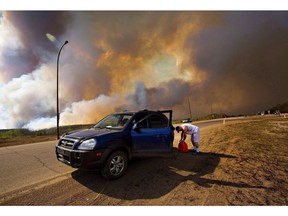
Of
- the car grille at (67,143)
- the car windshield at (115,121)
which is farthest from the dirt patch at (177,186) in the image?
the car windshield at (115,121)

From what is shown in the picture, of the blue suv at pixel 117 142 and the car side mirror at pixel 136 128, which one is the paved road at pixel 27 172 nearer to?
the blue suv at pixel 117 142

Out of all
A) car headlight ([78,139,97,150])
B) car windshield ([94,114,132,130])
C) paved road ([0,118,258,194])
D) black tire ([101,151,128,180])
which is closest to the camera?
car headlight ([78,139,97,150])

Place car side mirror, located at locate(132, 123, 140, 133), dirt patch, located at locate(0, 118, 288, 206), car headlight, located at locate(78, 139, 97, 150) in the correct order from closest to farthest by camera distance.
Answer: dirt patch, located at locate(0, 118, 288, 206) < car headlight, located at locate(78, 139, 97, 150) < car side mirror, located at locate(132, 123, 140, 133)

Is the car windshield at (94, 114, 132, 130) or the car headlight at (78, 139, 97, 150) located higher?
the car windshield at (94, 114, 132, 130)

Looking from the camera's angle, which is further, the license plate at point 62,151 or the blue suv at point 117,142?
the license plate at point 62,151

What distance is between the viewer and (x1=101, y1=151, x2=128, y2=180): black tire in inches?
156

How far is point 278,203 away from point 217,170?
1751 mm

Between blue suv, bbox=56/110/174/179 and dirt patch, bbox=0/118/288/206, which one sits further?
blue suv, bbox=56/110/174/179

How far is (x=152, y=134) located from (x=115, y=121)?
4.32 ft

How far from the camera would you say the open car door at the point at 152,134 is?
15.2ft

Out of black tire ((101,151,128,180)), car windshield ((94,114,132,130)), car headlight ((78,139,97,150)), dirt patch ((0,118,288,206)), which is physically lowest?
dirt patch ((0,118,288,206))

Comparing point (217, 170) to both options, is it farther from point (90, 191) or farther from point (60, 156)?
point (60, 156)

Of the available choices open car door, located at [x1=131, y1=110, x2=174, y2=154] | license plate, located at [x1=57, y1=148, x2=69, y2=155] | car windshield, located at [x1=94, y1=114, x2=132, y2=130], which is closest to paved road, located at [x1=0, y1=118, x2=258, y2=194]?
license plate, located at [x1=57, y1=148, x2=69, y2=155]

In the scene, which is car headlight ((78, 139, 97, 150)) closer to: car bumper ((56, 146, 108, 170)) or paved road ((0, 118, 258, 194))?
car bumper ((56, 146, 108, 170))
